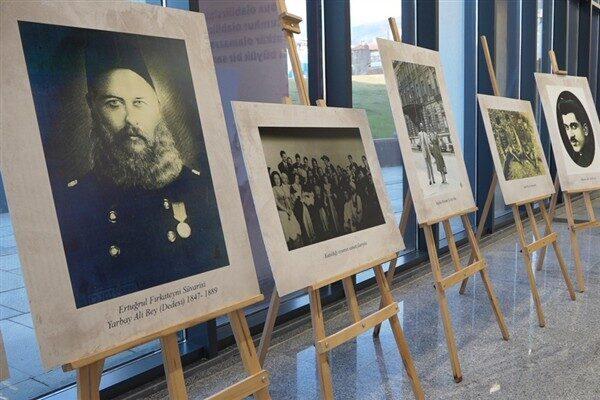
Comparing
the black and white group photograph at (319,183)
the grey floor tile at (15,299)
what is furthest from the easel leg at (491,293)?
the grey floor tile at (15,299)

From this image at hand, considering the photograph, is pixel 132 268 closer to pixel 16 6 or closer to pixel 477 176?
pixel 16 6

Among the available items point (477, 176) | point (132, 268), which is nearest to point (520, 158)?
point (477, 176)

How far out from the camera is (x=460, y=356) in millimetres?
2637

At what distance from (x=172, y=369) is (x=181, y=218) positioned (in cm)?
39

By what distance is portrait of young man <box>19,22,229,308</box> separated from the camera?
1302mm

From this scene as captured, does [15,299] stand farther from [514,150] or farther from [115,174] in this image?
[514,150]

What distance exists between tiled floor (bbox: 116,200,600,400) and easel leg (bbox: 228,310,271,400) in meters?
0.73

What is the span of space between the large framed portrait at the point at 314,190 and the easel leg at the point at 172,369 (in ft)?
1.39

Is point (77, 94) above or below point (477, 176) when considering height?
above

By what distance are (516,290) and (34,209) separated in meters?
3.16

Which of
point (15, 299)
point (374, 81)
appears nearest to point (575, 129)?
point (374, 81)

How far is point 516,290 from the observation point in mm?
3637

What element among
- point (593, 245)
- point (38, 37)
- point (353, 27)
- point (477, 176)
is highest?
point (353, 27)

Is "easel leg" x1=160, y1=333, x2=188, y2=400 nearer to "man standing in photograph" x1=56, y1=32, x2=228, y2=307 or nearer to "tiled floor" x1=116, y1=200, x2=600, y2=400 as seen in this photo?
"man standing in photograph" x1=56, y1=32, x2=228, y2=307
